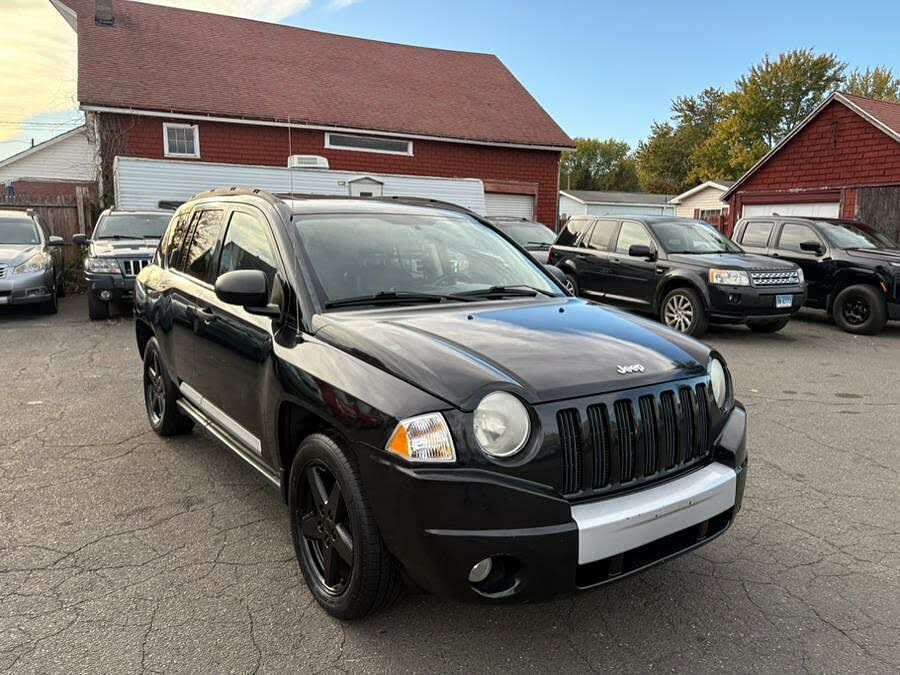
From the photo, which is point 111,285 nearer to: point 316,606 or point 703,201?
point 316,606

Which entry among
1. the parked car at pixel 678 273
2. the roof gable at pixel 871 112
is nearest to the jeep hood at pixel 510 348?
the parked car at pixel 678 273

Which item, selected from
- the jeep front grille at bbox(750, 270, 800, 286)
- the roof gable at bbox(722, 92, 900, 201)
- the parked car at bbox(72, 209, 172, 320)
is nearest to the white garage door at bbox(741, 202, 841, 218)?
the roof gable at bbox(722, 92, 900, 201)

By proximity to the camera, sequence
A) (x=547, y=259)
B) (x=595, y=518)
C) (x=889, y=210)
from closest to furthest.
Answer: (x=595, y=518) → (x=547, y=259) → (x=889, y=210)

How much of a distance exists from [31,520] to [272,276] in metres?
1.96

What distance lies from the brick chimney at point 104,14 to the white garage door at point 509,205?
12653 mm

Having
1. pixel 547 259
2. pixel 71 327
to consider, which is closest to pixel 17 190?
pixel 71 327

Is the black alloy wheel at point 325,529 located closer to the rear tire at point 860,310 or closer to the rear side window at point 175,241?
the rear side window at point 175,241

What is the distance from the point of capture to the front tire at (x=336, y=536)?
2.44 metres

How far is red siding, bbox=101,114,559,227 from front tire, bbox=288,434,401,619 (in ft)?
57.1

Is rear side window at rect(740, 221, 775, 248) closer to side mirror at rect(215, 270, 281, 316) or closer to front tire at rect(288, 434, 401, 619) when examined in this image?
side mirror at rect(215, 270, 281, 316)

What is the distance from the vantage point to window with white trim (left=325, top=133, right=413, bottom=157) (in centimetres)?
2017

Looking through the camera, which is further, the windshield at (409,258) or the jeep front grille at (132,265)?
the jeep front grille at (132,265)

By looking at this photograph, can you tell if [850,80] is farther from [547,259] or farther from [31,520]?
[31,520]

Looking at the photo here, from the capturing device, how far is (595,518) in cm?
224
